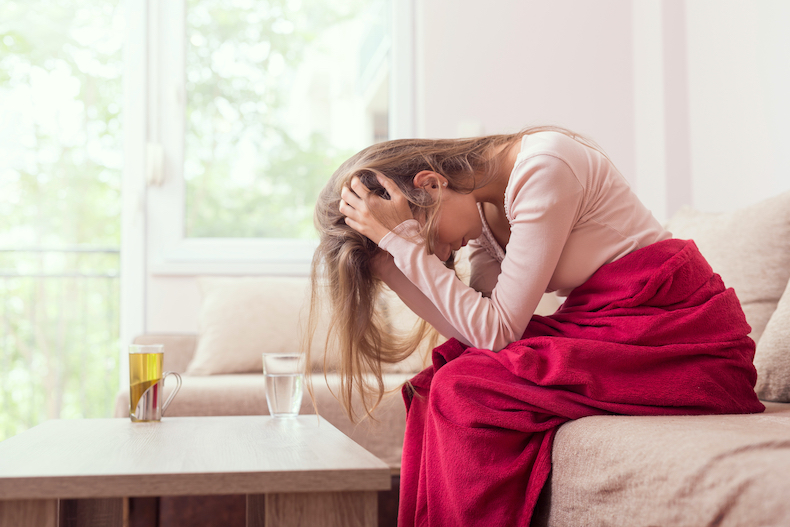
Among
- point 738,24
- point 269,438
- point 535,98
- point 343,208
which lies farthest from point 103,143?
point 738,24

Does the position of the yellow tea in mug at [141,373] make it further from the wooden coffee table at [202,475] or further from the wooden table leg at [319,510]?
the wooden table leg at [319,510]

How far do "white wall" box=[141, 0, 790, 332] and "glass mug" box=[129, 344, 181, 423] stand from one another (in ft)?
4.62

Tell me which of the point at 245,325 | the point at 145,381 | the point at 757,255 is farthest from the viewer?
the point at 245,325

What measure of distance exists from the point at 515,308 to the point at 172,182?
6.34ft

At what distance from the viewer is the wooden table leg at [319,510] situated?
0.69 metres

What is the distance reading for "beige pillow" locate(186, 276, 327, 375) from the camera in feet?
6.70

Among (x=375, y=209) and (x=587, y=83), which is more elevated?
(x=587, y=83)

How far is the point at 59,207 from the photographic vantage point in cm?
282

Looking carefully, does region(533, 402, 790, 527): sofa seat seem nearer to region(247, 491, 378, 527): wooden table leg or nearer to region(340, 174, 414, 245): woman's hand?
region(247, 491, 378, 527): wooden table leg

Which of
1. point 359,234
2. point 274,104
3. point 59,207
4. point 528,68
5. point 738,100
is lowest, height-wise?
point 359,234

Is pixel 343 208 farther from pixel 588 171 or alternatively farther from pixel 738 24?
pixel 738 24

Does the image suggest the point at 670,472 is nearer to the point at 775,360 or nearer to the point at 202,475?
the point at 202,475

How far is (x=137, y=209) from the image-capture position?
2545 mm

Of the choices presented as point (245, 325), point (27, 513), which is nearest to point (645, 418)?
point (27, 513)
